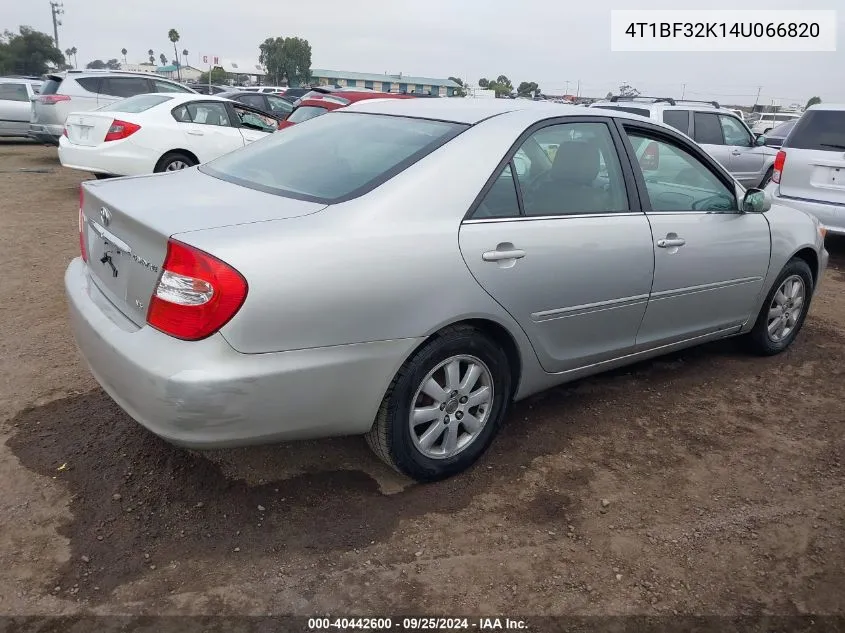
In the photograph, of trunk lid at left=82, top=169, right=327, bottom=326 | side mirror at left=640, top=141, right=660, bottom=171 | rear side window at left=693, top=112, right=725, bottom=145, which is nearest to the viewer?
trunk lid at left=82, top=169, right=327, bottom=326

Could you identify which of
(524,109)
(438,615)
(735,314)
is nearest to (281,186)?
(524,109)

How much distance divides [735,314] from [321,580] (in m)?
3.04

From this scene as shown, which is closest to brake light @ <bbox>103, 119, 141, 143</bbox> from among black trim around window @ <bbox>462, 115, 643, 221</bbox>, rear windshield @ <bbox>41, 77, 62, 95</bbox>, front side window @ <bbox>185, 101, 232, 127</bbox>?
front side window @ <bbox>185, 101, 232, 127</bbox>

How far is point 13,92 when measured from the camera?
51.4ft

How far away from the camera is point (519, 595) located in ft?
7.84

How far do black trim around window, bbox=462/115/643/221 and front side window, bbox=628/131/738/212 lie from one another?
4.7 inches

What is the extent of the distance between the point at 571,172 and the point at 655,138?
78 cm

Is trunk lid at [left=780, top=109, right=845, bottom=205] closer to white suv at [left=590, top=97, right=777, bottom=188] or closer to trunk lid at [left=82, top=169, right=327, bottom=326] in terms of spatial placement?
white suv at [left=590, top=97, right=777, bottom=188]

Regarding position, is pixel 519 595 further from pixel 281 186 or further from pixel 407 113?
pixel 407 113

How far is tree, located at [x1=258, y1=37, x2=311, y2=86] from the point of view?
3797 inches

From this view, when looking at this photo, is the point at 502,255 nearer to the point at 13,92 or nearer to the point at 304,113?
the point at 304,113

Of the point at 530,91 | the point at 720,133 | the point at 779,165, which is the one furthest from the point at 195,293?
the point at 530,91

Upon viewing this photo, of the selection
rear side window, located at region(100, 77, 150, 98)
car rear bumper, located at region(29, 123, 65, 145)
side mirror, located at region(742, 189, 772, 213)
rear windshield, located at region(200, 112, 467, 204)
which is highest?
rear side window, located at region(100, 77, 150, 98)

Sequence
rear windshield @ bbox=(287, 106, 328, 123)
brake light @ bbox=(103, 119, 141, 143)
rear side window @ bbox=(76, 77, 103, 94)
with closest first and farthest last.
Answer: brake light @ bbox=(103, 119, 141, 143), rear windshield @ bbox=(287, 106, 328, 123), rear side window @ bbox=(76, 77, 103, 94)
